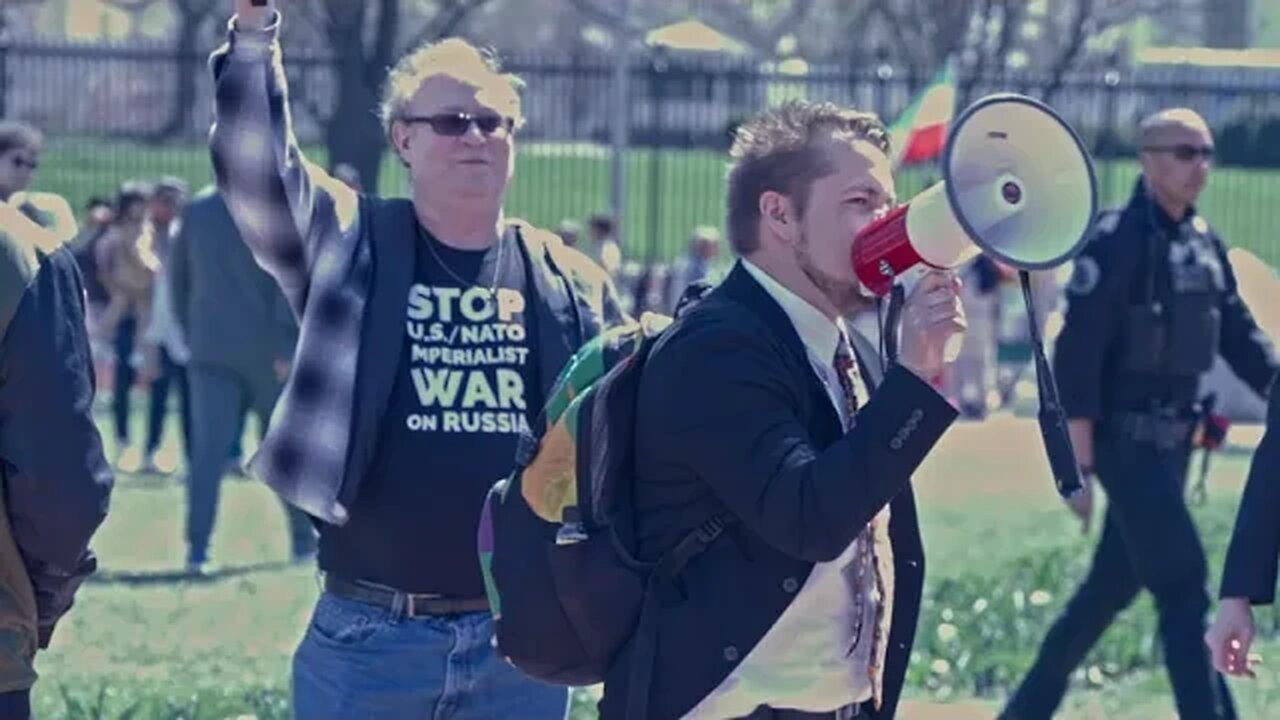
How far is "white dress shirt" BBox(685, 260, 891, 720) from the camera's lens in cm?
401

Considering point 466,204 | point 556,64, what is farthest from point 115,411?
point 466,204

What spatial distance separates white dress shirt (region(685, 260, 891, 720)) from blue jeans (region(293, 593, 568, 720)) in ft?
3.82

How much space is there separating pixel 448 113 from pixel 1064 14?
4429cm

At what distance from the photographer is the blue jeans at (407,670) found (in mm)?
5066

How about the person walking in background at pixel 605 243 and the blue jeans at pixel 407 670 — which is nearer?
the blue jeans at pixel 407 670

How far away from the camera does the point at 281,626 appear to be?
399 inches

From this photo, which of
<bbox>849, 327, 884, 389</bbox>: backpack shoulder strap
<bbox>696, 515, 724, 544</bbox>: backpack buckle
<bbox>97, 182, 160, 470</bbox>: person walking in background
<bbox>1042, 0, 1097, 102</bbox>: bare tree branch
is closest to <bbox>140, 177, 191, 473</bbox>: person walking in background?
<bbox>97, 182, 160, 470</bbox>: person walking in background

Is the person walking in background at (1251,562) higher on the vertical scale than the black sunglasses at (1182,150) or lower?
lower

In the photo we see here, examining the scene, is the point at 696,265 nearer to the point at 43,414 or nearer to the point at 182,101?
the point at 182,101

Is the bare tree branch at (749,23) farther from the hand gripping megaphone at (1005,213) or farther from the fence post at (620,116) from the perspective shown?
the hand gripping megaphone at (1005,213)

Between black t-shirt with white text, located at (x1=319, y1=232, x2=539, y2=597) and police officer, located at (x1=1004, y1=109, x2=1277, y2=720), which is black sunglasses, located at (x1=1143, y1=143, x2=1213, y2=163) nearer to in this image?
police officer, located at (x1=1004, y1=109, x2=1277, y2=720)

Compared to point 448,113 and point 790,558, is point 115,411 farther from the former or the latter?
point 790,558

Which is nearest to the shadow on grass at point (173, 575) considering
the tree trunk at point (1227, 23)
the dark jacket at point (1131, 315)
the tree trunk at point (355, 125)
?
the dark jacket at point (1131, 315)

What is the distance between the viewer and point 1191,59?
130 feet
